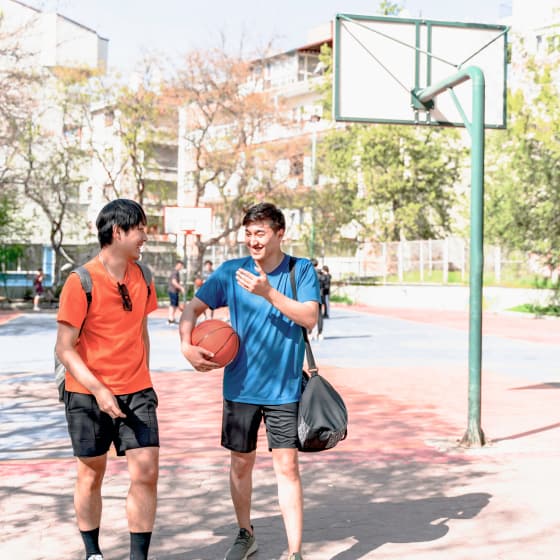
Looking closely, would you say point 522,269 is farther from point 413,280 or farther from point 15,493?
point 15,493

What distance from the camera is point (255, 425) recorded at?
4953mm

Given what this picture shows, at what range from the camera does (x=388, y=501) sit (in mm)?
6414

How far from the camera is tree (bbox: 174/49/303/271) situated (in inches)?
1604

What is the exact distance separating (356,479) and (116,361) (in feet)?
9.96

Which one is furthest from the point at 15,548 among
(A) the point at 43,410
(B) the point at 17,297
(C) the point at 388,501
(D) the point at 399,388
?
(B) the point at 17,297

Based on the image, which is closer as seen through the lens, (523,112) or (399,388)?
(399,388)

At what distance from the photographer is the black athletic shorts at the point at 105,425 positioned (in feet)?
14.9

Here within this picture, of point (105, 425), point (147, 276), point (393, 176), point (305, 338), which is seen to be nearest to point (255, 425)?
point (305, 338)

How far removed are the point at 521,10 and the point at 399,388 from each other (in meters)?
43.2

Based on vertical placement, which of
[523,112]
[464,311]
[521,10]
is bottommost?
[464,311]

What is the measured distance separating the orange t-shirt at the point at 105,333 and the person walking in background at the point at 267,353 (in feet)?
1.46

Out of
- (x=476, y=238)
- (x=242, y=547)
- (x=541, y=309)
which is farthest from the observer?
(x=541, y=309)

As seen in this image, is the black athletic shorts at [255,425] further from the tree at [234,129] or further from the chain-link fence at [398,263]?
the tree at [234,129]

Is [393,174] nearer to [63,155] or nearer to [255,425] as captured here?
[63,155]
